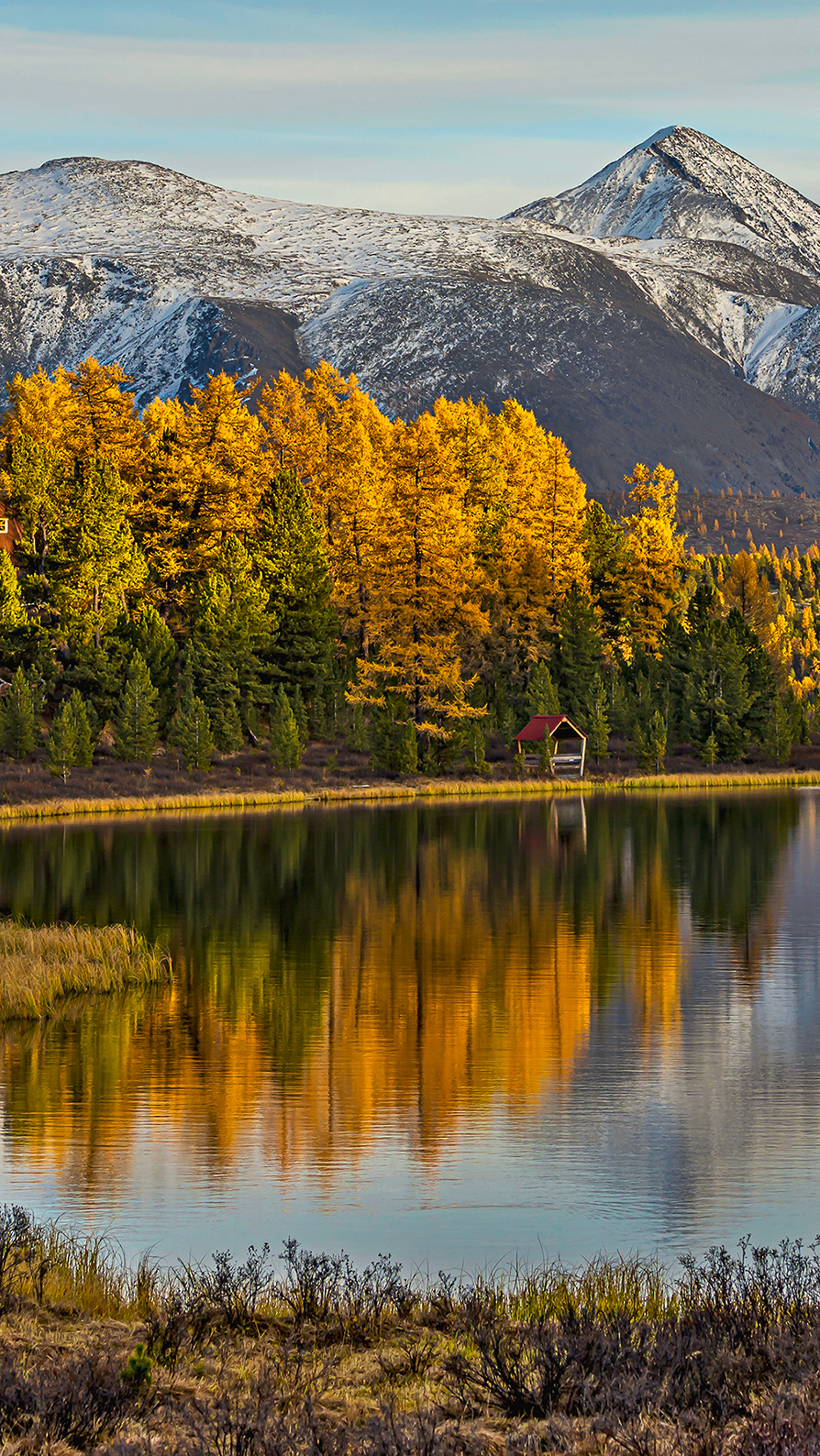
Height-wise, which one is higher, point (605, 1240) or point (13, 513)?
point (13, 513)

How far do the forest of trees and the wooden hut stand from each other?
1.38m

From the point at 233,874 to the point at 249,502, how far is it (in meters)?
50.5

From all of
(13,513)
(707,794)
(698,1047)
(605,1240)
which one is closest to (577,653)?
(707,794)

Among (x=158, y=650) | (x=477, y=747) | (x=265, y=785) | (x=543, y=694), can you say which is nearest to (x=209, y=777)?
(x=265, y=785)

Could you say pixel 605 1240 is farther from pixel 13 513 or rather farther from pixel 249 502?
pixel 249 502

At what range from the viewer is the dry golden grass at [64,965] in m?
24.4

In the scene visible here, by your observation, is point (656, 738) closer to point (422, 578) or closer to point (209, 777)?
point (422, 578)

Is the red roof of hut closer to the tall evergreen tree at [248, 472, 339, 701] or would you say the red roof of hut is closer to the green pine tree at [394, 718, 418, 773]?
the green pine tree at [394, 718, 418, 773]

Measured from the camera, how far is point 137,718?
7650 cm

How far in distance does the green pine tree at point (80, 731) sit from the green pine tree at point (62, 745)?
0.11 metres

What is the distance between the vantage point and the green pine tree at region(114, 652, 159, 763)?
7631 centimetres

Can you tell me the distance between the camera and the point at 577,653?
93.6 metres

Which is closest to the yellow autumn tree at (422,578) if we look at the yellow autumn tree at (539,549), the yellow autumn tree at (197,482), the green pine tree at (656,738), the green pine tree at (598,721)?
the yellow autumn tree at (539,549)

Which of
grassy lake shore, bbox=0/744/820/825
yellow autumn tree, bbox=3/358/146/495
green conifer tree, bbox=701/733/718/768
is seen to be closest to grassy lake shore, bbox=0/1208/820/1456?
grassy lake shore, bbox=0/744/820/825
